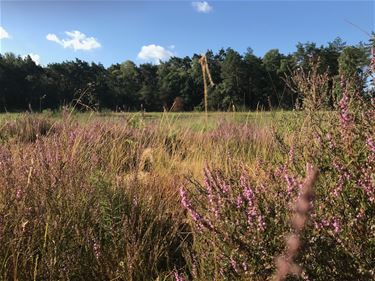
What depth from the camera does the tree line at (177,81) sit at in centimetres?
641

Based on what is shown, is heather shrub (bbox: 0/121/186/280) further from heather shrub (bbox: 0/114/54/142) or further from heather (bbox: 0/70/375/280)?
heather shrub (bbox: 0/114/54/142)

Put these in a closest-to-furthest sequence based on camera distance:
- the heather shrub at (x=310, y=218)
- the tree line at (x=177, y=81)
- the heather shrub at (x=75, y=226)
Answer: the heather shrub at (x=310, y=218) → the heather shrub at (x=75, y=226) → the tree line at (x=177, y=81)

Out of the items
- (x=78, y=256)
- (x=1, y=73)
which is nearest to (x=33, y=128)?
(x=78, y=256)

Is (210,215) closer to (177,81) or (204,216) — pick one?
(204,216)

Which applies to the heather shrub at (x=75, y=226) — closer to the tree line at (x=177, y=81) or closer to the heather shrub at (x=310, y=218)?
the heather shrub at (x=310, y=218)

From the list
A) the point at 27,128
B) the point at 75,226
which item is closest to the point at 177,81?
the point at 27,128

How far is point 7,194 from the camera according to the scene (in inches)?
107

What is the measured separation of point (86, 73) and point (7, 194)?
3821 centimetres

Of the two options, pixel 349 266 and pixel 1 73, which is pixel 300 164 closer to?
pixel 349 266

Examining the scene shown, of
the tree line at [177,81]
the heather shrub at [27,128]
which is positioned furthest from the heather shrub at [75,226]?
the heather shrub at [27,128]

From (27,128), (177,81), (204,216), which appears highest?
(177,81)

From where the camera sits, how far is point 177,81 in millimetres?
18766

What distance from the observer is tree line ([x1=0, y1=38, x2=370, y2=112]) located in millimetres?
6410

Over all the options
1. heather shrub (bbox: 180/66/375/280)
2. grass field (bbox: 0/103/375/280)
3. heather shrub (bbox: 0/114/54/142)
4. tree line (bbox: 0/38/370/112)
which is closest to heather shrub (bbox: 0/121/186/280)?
grass field (bbox: 0/103/375/280)
